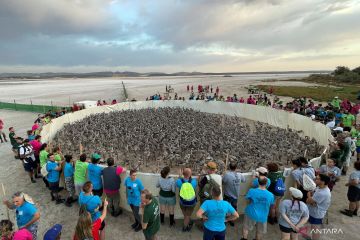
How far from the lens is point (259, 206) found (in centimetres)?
550

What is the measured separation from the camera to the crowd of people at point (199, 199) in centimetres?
463

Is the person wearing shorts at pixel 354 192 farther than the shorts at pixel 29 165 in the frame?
No

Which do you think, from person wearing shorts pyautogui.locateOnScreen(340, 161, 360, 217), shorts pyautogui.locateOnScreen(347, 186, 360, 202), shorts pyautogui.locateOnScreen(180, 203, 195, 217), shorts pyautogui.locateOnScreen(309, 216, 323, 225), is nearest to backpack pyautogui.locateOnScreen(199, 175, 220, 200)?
shorts pyautogui.locateOnScreen(180, 203, 195, 217)

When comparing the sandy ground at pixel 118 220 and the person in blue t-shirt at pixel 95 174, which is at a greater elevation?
the person in blue t-shirt at pixel 95 174

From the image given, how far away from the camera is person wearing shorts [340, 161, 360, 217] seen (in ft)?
22.2

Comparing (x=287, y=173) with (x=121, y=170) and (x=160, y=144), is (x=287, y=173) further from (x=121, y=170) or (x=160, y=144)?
(x=160, y=144)

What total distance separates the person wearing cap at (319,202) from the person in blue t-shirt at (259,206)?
36.3 inches

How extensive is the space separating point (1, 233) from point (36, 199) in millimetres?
5038

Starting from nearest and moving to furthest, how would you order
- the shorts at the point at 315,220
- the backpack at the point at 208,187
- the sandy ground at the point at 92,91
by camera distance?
the shorts at the point at 315,220 → the backpack at the point at 208,187 → the sandy ground at the point at 92,91

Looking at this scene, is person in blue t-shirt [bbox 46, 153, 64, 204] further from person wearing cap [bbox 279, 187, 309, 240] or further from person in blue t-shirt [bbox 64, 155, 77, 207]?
person wearing cap [bbox 279, 187, 309, 240]

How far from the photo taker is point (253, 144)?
43.5 feet

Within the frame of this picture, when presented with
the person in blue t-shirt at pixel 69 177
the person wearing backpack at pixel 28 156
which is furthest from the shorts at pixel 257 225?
the person wearing backpack at pixel 28 156

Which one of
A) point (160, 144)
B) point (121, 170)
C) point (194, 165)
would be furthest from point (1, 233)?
point (160, 144)

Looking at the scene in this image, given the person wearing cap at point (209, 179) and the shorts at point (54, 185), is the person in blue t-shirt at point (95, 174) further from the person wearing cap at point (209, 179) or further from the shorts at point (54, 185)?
the person wearing cap at point (209, 179)
